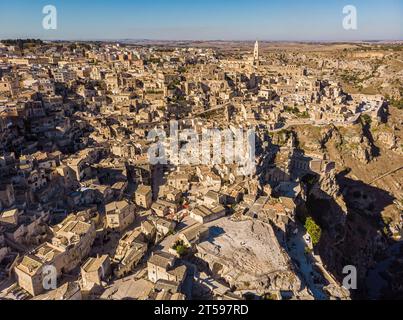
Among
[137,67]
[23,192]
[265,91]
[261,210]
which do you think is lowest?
Answer: [261,210]

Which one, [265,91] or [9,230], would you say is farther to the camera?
[265,91]

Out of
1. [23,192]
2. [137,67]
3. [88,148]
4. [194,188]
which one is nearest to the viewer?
[23,192]

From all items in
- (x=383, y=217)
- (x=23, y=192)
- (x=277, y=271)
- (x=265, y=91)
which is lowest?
(x=383, y=217)

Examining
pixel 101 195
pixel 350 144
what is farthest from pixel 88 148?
pixel 350 144

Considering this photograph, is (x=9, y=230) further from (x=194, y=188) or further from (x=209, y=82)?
(x=209, y=82)

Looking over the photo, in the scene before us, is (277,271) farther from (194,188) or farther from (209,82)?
(209,82)

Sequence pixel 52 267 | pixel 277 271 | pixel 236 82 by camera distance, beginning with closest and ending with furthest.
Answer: pixel 52 267 < pixel 277 271 < pixel 236 82

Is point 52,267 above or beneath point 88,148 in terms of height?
beneath

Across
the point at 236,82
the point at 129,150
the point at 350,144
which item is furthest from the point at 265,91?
the point at 129,150

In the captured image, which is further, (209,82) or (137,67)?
(137,67)
